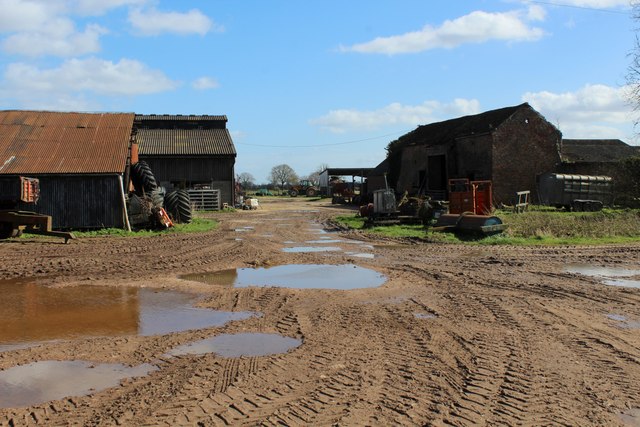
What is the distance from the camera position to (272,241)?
63.5ft

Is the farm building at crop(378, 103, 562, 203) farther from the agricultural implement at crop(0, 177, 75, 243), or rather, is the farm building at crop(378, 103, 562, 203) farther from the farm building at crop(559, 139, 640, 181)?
the agricultural implement at crop(0, 177, 75, 243)

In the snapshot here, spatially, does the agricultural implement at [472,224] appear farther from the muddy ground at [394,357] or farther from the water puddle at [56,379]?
the water puddle at [56,379]

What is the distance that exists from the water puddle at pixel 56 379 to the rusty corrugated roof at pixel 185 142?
37.4 meters

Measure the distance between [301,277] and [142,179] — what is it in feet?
56.0

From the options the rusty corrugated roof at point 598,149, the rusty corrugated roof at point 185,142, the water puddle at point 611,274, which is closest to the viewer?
the water puddle at point 611,274

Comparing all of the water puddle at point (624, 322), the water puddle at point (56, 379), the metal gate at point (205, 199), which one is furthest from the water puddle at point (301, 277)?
the metal gate at point (205, 199)

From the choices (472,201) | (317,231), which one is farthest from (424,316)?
(317,231)

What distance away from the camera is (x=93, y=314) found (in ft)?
28.3

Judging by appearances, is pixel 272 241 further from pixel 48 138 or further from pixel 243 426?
pixel 243 426

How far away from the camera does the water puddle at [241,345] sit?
6543 mm

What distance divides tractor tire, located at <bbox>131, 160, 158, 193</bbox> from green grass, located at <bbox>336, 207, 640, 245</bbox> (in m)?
11.2

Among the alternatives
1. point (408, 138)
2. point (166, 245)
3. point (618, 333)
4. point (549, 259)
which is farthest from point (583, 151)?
point (618, 333)

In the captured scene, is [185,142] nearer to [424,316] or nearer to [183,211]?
[183,211]

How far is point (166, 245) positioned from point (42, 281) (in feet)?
21.1
